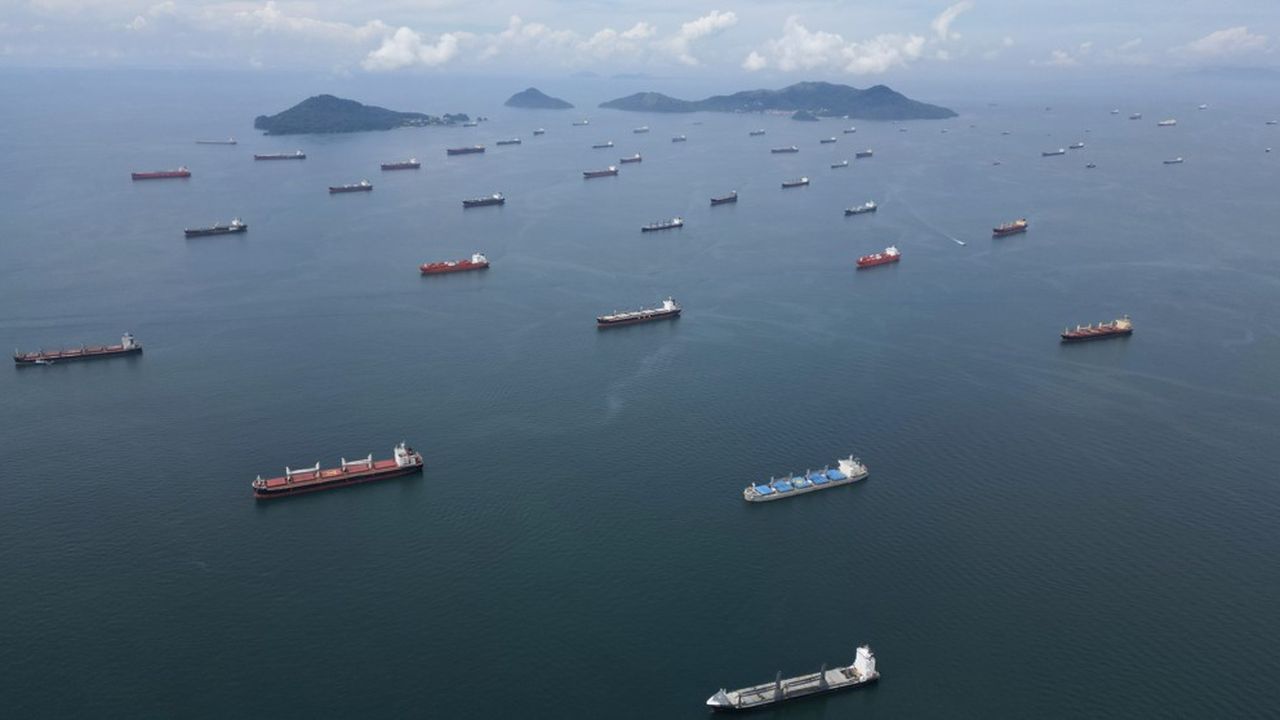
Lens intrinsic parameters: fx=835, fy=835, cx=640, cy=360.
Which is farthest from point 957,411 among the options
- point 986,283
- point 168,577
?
point 168,577

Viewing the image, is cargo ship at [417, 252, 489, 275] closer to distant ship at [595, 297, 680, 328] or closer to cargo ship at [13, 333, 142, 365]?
distant ship at [595, 297, 680, 328]

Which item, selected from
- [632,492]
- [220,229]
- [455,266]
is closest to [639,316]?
[455,266]

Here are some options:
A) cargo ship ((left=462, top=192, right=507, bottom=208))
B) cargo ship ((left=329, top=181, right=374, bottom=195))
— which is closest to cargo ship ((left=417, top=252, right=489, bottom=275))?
cargo ship ((left=462, top=192, right=507, bottom=208))

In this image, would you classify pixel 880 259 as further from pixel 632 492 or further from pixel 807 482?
pixel 632 492

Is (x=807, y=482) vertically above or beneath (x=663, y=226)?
beneath

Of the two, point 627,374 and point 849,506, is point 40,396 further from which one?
point 849,506

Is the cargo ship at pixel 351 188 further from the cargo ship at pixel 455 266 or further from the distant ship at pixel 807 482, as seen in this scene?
the distant ship at pixel 807 482
